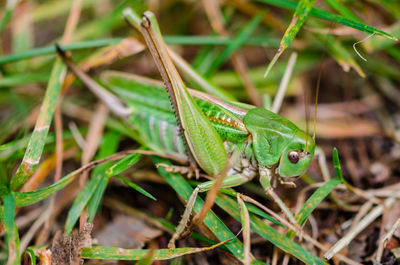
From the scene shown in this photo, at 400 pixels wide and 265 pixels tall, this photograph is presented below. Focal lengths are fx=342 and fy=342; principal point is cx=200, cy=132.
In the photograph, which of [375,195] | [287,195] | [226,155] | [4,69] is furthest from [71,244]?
[375,195]

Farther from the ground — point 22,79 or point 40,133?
point 22,79

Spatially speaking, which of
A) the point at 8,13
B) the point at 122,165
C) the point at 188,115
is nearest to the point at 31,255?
the point at 122,165

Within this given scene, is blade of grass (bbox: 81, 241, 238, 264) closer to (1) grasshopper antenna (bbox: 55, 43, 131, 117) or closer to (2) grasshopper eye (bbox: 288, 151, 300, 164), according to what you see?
(2) grasshopper eye (bbox: 288, 151, 300, 164)

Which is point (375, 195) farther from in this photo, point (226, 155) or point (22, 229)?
point (22, 229)

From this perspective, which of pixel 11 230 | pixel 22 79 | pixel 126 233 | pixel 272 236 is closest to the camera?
pixel 11 230

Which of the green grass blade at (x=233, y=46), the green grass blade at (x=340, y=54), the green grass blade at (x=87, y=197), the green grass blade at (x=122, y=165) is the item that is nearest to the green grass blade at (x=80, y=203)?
the green grass blade at (x=87, y=197)

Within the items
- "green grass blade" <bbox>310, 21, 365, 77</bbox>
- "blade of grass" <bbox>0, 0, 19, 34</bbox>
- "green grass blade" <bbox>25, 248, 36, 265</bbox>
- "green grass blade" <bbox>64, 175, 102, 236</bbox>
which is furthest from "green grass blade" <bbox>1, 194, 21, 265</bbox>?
"green grass blade" <bbox>310, 21, 365, 77</bbox>

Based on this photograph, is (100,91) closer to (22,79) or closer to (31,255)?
(22,79)
